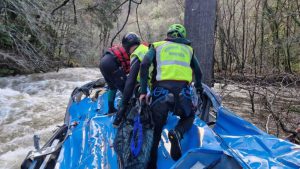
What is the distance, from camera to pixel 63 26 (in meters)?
19.3

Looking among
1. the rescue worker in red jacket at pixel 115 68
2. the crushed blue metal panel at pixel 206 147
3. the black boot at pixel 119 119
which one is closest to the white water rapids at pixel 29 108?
the rescue worker in red jacket at pixel 115 68

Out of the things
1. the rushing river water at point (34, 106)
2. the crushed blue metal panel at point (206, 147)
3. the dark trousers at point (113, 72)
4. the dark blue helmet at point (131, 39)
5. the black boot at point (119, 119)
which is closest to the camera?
the crushed blue metal panel at point (206, 147)

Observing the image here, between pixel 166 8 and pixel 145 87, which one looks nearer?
pixel 145 87

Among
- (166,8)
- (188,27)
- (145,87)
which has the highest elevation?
(166,8)

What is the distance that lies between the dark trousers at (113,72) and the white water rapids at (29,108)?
2512 mm

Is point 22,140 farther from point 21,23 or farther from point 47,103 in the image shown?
point 21,23

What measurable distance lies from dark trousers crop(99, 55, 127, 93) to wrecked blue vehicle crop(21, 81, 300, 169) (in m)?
1.25

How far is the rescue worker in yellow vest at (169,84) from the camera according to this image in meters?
3.79

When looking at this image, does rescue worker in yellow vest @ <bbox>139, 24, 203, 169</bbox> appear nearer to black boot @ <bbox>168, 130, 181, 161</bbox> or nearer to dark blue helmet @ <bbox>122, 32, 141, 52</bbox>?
black boot @ <bbox>168, 130, 181, 161</bbox>

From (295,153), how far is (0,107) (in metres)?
9.33

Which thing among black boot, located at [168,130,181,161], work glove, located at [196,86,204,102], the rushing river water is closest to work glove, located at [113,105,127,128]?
black boot, located at [168,130,181,161]

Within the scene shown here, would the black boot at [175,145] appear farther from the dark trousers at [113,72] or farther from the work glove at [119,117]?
the dark trousers at [113,72]

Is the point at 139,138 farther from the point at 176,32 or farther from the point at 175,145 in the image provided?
the point at 176,32

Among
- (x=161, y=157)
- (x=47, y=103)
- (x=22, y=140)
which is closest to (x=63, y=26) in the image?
(x=47, y=103)
